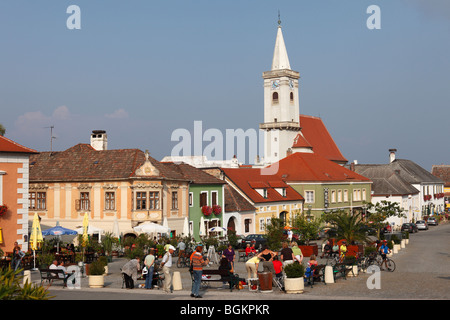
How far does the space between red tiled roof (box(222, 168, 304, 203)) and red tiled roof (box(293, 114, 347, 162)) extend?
36.3 m

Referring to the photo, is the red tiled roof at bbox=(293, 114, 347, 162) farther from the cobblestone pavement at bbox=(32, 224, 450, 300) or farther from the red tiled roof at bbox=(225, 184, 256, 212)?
the cobblestone pavement at bbox=(32, 224, 450, 300)

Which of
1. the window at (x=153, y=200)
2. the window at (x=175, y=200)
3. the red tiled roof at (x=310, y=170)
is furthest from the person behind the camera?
the red tiled roof at (x=310, y=170)

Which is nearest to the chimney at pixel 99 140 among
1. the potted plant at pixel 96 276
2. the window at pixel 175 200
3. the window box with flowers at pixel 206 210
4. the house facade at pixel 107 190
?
the house facade at pixel 107 190

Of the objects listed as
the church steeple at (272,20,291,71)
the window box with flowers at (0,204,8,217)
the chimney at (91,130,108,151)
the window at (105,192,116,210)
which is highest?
the church steeple at (272,20,291,71)

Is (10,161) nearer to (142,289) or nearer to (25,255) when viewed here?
(25,255)

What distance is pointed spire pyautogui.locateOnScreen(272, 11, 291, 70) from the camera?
105 m

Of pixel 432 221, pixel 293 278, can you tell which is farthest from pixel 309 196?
pixel 293 278

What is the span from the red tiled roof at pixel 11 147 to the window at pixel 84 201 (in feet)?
39.7

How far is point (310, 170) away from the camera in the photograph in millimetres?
69125

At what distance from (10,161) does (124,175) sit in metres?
12.2

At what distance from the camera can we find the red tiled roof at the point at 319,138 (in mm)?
101500

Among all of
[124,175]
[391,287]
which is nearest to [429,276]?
[391,287]

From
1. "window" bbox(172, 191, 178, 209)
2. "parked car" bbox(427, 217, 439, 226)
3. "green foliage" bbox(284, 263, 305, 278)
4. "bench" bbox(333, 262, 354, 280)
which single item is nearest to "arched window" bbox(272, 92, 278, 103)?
"parked car" bbox(427, 217, 439, 226)

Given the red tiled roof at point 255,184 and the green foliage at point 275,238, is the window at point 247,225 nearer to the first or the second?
the red tiled roof at point 255,184
